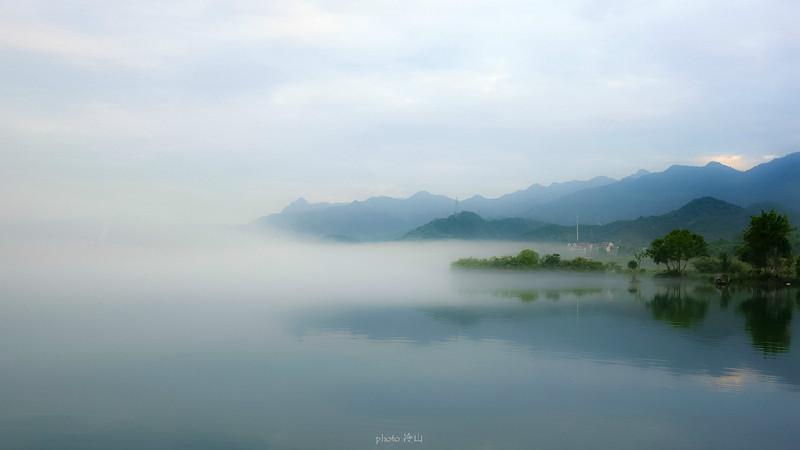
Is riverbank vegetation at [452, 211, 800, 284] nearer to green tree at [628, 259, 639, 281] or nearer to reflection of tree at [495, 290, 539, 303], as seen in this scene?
green tree at [628, 259, 639, 281]

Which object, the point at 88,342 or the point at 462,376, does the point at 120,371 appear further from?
the point at 462,376

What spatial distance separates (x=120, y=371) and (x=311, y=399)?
7650mm

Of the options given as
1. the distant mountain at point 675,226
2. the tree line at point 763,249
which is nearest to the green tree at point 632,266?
the tree line at point 763,249

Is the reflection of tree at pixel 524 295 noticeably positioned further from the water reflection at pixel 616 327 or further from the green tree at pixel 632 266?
the green tree at pixel 632 266

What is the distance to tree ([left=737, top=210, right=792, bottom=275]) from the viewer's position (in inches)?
2445

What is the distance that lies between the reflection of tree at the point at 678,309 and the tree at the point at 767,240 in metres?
17.0

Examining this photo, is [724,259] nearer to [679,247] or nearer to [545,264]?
[679,247]

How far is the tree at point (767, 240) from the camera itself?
6209cm

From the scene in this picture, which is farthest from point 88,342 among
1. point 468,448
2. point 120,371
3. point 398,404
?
point 468,448

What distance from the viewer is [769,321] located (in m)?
32.2

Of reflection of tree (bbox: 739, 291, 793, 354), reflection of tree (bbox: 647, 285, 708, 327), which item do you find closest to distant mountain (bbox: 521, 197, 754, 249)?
reflection of tree (bbox: 647, 285, 708, 327)

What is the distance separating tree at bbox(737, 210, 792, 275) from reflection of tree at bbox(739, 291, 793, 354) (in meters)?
14.8

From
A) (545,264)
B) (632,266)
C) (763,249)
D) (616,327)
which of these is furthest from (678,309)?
(545,264)

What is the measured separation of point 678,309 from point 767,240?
31006 mm
